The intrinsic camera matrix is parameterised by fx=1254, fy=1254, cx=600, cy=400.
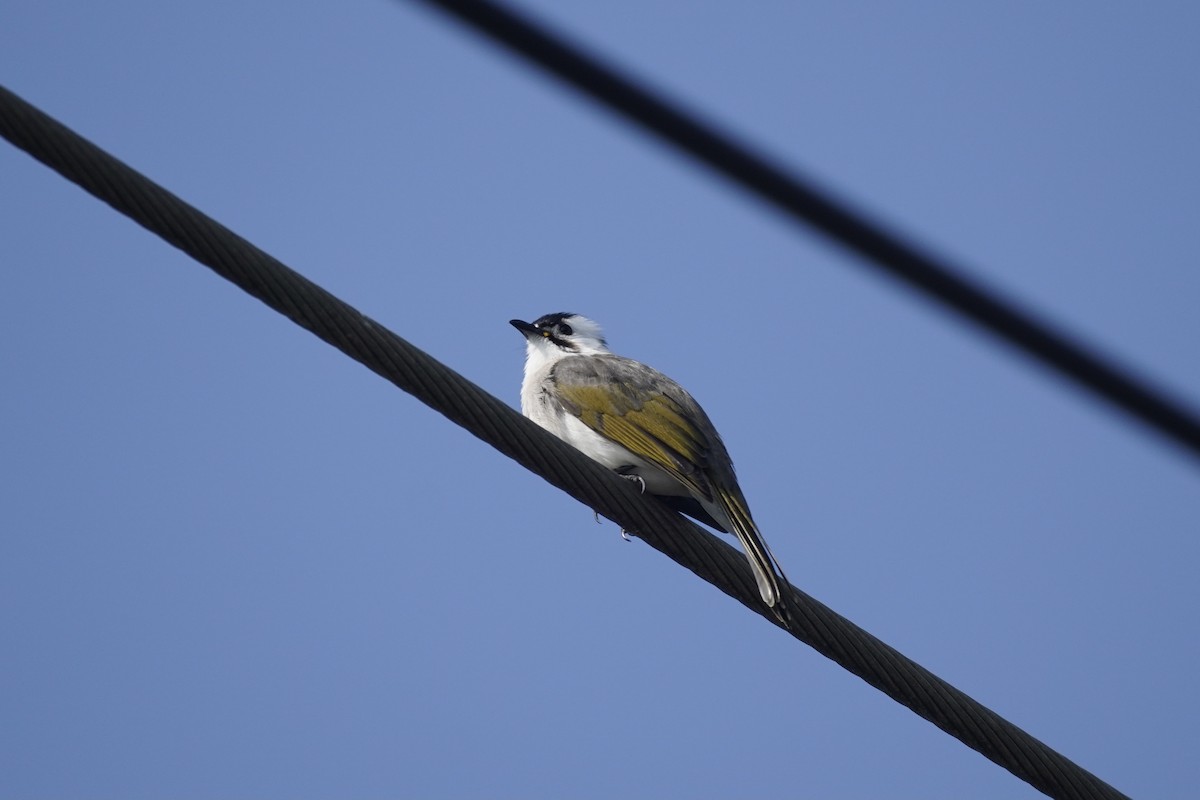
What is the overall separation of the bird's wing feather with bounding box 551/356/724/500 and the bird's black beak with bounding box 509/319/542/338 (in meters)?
1.34

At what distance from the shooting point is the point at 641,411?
22.0 ft

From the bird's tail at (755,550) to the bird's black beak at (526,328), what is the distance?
3.18 metres

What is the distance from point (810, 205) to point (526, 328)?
723cm

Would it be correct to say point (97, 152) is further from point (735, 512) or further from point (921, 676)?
point (735, 512)

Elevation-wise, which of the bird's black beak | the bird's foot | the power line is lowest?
the power line

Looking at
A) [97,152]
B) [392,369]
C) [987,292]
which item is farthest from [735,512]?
[987,292]

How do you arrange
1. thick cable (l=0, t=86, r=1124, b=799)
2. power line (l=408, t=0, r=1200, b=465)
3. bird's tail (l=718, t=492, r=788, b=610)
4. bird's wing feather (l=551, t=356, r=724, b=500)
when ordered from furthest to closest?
bird's wing feather (l=551, t=356, r=724, b=500) < bird's tail (l=718, t=492, r=788, b=610) < thick cable (l=0, t=86, r=1124, b=799) < power line (l=408, t=0, r=1200, b=465)

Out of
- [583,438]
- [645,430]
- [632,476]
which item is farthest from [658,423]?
[583,438]

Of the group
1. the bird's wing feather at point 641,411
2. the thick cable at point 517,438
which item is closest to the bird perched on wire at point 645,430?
the bird's wing feather at point 641,411

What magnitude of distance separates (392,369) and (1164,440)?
7.24 ft

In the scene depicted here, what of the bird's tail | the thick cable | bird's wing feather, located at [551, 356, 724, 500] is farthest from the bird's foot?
the thick cable

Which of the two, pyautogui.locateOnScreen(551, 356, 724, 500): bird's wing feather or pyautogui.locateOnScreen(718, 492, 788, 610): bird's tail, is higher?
pyautogui.locateOnScreen(551, 356, 724, 500): bird's wing feather

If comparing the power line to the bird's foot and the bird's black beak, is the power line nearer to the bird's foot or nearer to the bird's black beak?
the bird's foot

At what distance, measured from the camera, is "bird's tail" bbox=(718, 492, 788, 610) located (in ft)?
15.2
